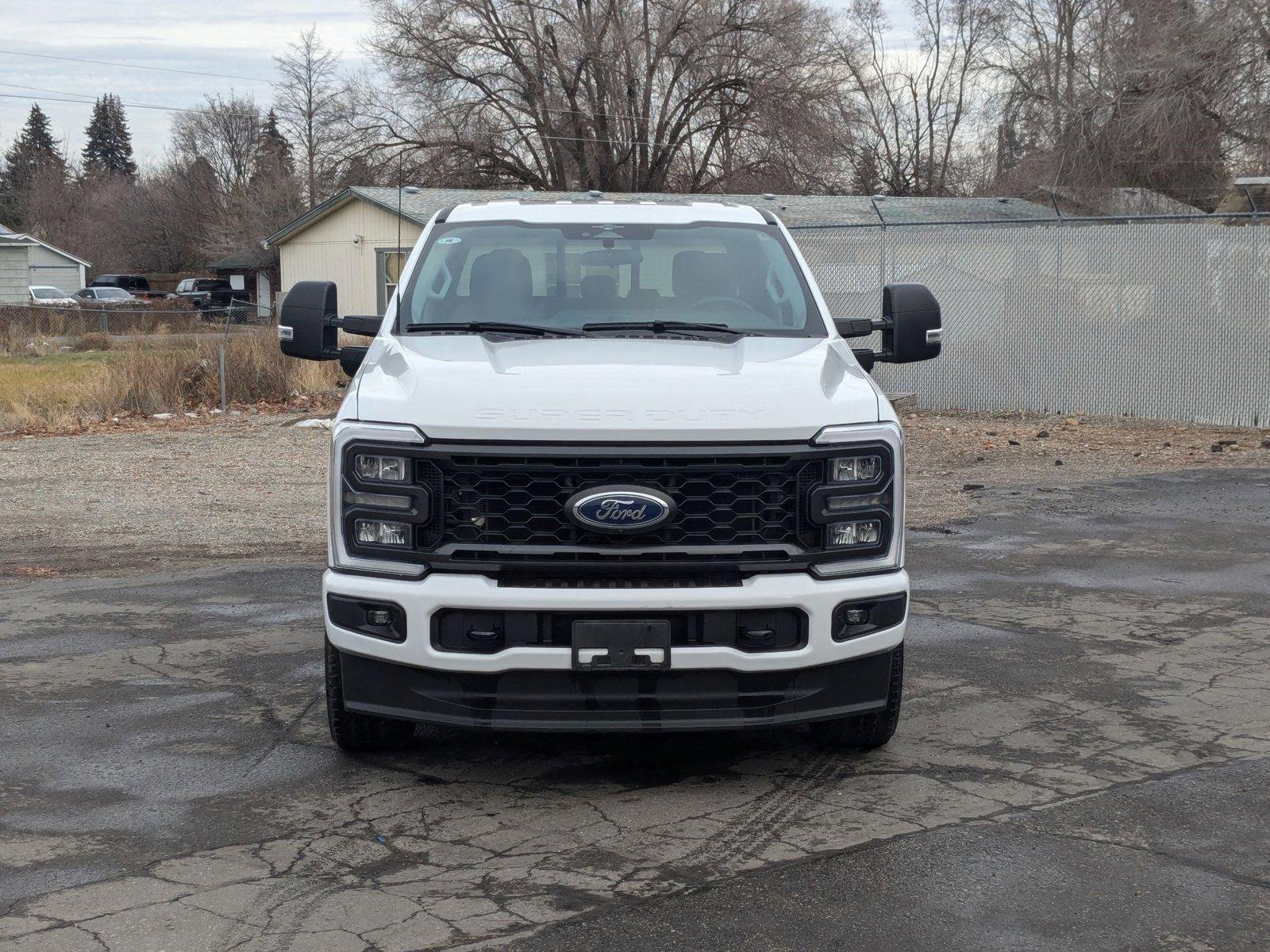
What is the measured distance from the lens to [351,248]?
4191 cm

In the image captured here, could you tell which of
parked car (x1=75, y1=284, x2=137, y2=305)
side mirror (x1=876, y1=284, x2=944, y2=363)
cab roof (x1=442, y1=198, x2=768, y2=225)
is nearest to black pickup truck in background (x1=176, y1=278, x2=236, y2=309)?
parked car (x1=75, y1=284, x2=137, y2=305)

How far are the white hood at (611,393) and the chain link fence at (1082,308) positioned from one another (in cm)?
1255

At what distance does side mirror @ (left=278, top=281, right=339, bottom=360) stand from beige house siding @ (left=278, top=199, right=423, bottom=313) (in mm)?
33086

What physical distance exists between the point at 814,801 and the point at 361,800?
Result: 1509 millimetres

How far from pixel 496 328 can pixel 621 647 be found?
1.74 m

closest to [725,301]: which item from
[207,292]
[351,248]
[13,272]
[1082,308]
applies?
[1082,308]

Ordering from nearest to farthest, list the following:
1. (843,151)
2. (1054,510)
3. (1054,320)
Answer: (1054,510) → (1054,320) → (843,151)

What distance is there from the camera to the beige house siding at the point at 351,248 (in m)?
40.5

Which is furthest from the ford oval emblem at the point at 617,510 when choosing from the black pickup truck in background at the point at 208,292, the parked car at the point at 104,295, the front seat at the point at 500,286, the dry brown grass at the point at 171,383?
the parked car at the point at 104,295

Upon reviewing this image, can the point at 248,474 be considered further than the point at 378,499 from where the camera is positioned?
Yes

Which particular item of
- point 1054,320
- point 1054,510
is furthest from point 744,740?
point 1054,320

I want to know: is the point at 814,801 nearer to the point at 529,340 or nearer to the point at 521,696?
the point at 521,696

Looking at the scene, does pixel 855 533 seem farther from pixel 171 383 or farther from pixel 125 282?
pixel 125 282

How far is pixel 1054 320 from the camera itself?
60.6 feet
